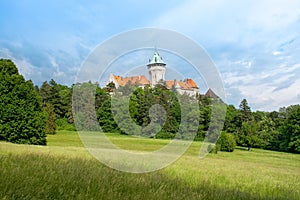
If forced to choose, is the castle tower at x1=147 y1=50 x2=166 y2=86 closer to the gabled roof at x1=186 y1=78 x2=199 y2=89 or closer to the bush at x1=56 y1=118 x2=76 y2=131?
the gabled roof at x1=186 y1=78 x2=199 y2=89

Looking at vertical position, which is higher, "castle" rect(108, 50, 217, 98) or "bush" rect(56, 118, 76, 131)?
"bush" rect(56, 118, 76, 131)

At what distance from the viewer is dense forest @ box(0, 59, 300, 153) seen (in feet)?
37.6

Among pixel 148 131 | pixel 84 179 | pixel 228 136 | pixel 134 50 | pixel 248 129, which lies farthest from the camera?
pixel 248 129

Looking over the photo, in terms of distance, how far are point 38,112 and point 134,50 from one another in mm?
34058

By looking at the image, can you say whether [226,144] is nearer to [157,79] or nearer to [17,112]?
[17,112]

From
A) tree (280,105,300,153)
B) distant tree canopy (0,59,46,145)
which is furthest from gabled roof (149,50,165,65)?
tree (280,105,300,153)

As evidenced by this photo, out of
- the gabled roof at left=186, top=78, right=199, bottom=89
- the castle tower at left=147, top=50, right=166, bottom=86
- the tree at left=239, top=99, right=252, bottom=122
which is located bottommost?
the gabled roof at left=186, top=78, right=199, bottom=89

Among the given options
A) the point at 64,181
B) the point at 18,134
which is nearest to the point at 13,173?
the point at 64,181

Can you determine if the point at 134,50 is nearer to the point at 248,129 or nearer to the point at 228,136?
the point at 228,136

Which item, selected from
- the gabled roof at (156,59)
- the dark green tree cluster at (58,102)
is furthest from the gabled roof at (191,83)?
the dark green tree cluster at (58,102)

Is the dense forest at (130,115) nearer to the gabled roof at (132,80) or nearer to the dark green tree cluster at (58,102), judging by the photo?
the dark green tree cluster at (58,102)

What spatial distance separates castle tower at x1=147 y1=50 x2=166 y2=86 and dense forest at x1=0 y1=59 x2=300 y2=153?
729 millimetres

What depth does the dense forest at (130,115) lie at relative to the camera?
1145cm

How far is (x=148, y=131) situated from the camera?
15305 mm
